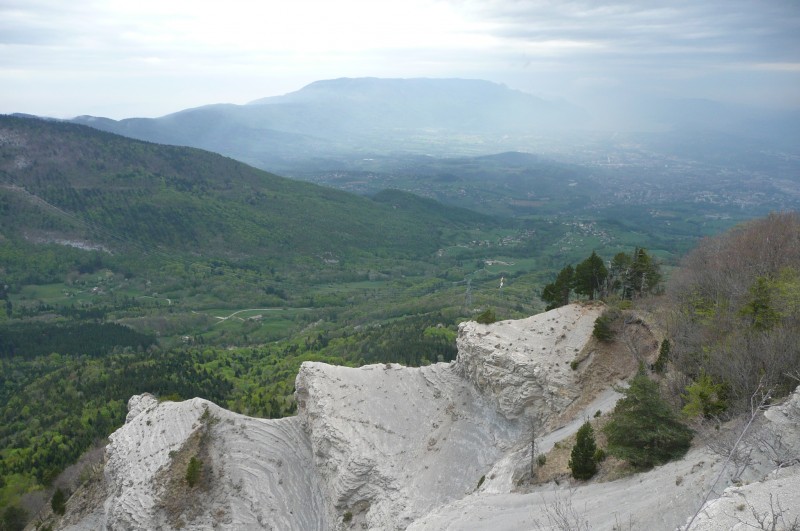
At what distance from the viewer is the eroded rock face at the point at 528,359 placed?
36812mm

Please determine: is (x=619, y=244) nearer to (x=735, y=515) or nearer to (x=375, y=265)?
(x=375, y=265)

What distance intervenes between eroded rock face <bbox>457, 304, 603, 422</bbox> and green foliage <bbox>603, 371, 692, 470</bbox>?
1181cm

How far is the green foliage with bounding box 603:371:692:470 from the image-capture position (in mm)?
23750

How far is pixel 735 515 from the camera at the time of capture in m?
14.5

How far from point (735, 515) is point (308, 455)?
3217 centimetres

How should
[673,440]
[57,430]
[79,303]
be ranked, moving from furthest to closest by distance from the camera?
[79,303] → [57,430] → [673,440]

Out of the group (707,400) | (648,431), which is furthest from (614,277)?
(648,431)

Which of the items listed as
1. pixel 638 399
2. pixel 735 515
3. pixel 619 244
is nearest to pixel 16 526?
pixel 638 399

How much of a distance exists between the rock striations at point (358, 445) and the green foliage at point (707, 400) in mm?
9586

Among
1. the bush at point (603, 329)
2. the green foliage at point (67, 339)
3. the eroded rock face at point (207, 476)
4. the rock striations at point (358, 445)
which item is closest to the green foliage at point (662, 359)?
the rock striations at point (358, 445)

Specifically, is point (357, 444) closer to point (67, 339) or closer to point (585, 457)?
point (585, 457)

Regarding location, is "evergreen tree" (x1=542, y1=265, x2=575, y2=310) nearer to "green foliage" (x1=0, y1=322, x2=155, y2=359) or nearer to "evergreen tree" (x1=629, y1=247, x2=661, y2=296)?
"evergreen tree" (x1=629, y1=247, x2=661, y2=296)

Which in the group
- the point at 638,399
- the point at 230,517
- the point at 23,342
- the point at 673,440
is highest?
the point at 638,399

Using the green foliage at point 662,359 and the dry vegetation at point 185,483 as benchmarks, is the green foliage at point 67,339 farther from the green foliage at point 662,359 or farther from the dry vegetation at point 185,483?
the green foliage at point 662,359
